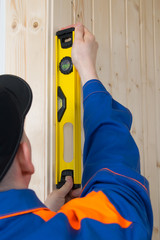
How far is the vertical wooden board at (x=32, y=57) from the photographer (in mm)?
911

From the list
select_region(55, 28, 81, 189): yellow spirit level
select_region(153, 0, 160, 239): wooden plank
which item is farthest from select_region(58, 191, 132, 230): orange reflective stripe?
select_region(153, 0, 160, 239): wooden plank

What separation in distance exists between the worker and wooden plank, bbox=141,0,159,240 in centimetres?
71

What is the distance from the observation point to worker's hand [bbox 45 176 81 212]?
83cm

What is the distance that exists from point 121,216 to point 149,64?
1.11 meters

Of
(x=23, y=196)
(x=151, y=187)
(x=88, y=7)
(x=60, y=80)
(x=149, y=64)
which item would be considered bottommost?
(x=151, y=187)

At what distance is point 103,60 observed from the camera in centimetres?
119

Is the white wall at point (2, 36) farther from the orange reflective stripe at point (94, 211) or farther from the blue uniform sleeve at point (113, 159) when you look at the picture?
the orange reflective stripe at point (94, 211)

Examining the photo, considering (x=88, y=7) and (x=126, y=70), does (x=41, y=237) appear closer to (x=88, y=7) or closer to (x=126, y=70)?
(x=88, y=7)

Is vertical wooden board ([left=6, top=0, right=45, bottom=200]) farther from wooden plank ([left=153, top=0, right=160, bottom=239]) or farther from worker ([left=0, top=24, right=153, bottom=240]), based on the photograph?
wooden plank ([left=153, top=0, right=160, bottom=239])

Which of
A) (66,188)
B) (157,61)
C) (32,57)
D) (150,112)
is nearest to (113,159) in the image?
(66,188)

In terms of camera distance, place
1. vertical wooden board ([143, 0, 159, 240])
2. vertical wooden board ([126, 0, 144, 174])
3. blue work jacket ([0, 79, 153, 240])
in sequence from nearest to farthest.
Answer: blue work jacket ([0, 79, 153, 240]), vertical wooden board ([126, 0, 144, 174]), vertical wooden board ([143, 0, 159, 240])

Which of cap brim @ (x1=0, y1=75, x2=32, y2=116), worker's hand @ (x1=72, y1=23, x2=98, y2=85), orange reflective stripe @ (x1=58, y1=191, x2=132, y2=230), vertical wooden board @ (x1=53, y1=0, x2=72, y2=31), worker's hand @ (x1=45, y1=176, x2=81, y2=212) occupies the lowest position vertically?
worker's hand @ (x1=45, y1=176, x2=81, y2=212)

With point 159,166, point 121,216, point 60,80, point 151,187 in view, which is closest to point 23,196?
point 121,216

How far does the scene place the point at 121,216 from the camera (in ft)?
1.93
